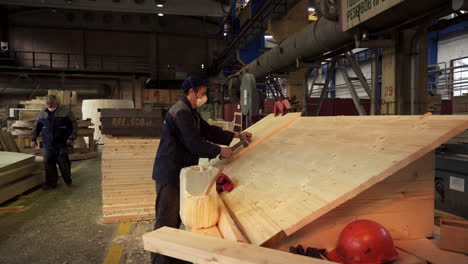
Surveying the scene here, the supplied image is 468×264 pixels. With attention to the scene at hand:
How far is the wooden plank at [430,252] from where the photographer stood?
127 cm

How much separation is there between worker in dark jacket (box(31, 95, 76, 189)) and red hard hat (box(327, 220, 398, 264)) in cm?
604

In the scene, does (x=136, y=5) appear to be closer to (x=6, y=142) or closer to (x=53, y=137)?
(x=6, y=142)

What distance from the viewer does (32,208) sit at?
181 inches

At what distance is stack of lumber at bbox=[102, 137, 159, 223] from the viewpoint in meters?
3.92

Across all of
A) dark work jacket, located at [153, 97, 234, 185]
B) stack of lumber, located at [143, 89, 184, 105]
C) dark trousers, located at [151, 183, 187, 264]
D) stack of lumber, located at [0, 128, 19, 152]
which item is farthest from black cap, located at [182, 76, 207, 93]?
stack of lumber, located at [143, 89, 184, 105]

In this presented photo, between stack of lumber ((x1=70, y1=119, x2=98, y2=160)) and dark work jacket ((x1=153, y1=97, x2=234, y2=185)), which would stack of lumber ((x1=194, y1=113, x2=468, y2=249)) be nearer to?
dark work jacket ((x1=153, y1=97, x2=234, y2=185))

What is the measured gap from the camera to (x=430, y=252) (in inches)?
53.0

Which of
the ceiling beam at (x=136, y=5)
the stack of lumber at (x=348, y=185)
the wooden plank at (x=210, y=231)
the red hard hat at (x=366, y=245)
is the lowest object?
the wooden plank at (x=210, y=231)

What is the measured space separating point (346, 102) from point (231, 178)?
10064mm

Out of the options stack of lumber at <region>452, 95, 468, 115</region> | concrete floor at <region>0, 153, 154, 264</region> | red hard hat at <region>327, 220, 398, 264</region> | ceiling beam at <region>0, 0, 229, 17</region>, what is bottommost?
concrete floor at <region>0, 153, 154, 264</region>

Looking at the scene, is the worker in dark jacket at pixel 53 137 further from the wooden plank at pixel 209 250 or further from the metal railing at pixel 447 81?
the metal railing at pixel 447 81

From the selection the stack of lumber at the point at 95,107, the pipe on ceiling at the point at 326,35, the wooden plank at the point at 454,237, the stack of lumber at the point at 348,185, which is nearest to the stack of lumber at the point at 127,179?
the stack of lumber at the point at 348,185

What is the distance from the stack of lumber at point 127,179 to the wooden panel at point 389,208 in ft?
10.0

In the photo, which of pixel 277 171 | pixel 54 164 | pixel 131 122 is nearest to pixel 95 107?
pixel 54 164
